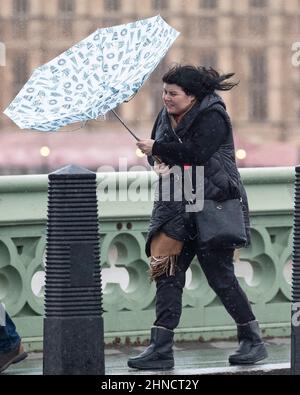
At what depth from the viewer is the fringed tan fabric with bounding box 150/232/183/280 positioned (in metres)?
8.02

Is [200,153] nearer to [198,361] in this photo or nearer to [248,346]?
[248,346]

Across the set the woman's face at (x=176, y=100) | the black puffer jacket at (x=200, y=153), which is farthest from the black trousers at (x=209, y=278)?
the woman's face at (x=176, y=100)

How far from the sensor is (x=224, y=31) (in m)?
38.8

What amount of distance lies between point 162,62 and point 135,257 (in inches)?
1172

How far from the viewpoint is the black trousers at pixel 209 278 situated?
26.4 ft

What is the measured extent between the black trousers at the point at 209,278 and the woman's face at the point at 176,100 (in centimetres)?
64

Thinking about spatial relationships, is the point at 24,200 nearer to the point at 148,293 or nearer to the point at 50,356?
the point at 148,293

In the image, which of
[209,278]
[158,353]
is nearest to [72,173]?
[209,278]

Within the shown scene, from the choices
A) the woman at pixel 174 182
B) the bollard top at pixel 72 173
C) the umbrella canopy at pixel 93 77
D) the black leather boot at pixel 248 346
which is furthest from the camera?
the black leather boot at pixel 248 346

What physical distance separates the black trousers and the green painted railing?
721 millimetres

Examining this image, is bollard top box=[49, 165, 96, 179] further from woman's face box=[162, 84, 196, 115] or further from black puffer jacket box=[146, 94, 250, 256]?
woman's face box=[162, 84, 196, 115]

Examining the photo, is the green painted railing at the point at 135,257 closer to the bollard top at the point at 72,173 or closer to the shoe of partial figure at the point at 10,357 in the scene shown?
the shoe of partial figure at the point at 10,357

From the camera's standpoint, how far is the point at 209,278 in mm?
8102

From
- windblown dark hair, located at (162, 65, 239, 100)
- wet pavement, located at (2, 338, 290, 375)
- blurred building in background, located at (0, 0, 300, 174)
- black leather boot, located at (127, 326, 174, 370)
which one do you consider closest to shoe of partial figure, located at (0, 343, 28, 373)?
wet pavement, located at (2, 338, 290, 375)
